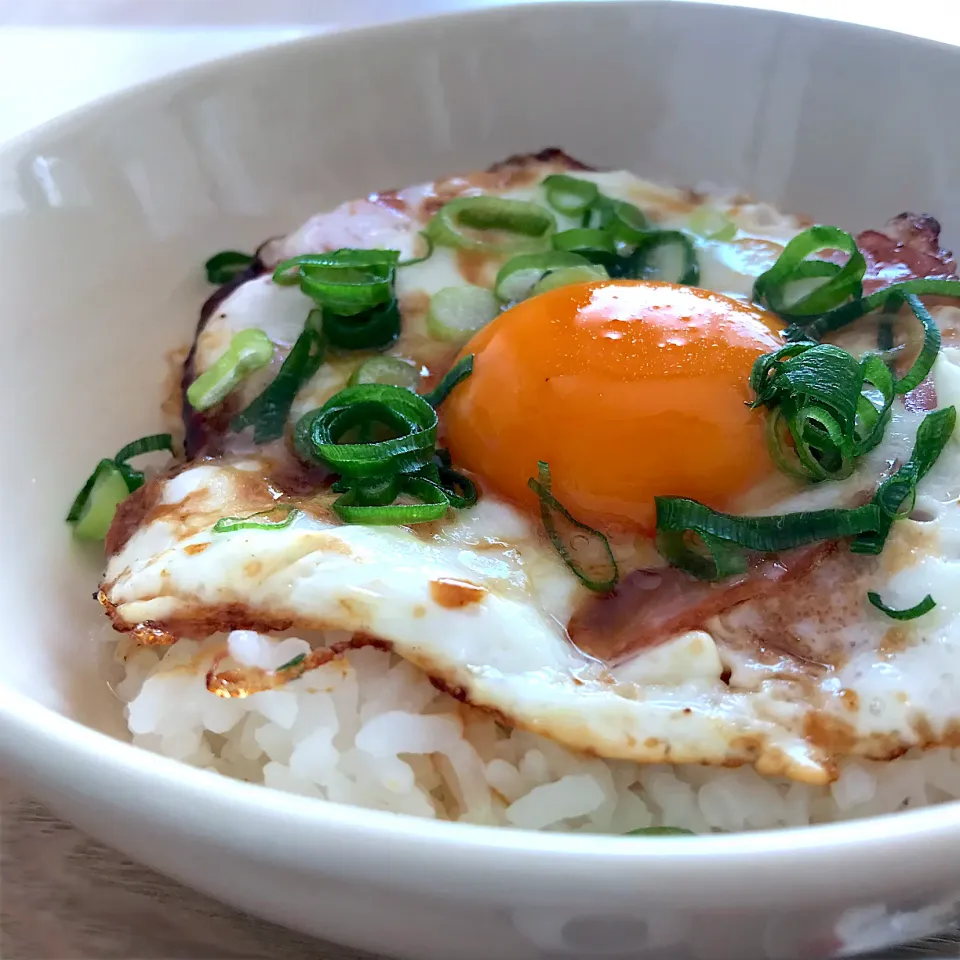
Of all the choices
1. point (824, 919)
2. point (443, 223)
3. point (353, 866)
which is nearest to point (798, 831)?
point (824, 919)

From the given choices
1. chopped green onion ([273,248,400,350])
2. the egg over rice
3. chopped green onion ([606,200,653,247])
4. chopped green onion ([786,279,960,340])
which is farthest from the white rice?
chopped green onion ([606,200,653,247])

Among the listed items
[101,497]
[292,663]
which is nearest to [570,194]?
[101,497]

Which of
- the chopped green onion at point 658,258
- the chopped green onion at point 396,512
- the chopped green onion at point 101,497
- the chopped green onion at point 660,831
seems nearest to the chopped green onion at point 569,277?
the chopped green onion at point 658,258

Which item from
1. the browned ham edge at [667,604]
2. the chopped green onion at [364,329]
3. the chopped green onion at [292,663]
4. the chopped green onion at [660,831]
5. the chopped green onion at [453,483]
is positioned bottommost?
the chopped green onion at [660,831]

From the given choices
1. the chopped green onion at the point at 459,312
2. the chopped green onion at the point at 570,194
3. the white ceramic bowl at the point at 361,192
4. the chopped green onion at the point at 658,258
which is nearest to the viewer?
the white ceramic bowl at the point at 361,192

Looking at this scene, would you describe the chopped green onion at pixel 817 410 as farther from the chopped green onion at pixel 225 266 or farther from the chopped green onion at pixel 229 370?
the chopped green onion at pixel 225 266

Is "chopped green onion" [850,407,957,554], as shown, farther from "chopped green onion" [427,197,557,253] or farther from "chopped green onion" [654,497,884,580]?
"chopped green onion" [427,197,557,253]

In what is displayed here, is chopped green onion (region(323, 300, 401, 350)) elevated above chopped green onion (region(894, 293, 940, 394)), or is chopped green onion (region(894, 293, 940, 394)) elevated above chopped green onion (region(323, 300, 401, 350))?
chopped green onion (region(894, 293, 940, 394))

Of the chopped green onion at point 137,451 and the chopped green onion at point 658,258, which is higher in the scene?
the chopped green onion at point 658,258
